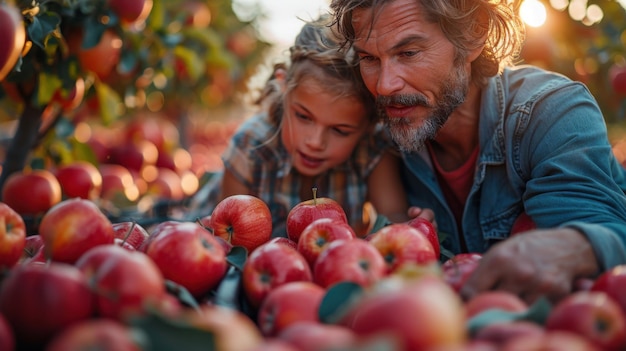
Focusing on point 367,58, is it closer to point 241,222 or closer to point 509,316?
point 241,222

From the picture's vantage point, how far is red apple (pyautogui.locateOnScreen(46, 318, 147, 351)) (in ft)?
2.59

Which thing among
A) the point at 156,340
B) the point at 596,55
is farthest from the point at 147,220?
the point at 596,55

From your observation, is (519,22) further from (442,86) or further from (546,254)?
(546,254)

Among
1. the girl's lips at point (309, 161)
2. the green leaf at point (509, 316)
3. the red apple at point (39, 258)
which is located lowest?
the girl's lips at point (309, 161)

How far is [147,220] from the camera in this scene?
9.34 ft

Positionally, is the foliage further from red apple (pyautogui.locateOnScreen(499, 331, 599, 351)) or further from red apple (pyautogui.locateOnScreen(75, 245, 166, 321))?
red apple (pyautogui.locateOnScreen(75, 245, 166, 321))

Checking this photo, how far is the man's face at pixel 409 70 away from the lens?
2188mm

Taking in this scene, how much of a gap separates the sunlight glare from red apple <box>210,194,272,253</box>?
8.26 ft

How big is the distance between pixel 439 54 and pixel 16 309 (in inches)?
68.1

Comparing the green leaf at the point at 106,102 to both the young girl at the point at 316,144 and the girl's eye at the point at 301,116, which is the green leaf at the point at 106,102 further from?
the girl's eye at the point at 301,116

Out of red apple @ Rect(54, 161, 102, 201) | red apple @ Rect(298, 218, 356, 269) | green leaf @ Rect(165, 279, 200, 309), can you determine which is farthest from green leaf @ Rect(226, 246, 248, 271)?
red apple @ Rect(54, 161, 102, 201)

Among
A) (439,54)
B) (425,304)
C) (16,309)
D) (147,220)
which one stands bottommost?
(147,220)

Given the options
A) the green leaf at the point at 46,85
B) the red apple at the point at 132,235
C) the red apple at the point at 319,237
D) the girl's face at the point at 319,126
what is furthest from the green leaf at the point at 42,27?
the red apple at the point at 319,237

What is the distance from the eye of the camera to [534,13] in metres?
3.84
